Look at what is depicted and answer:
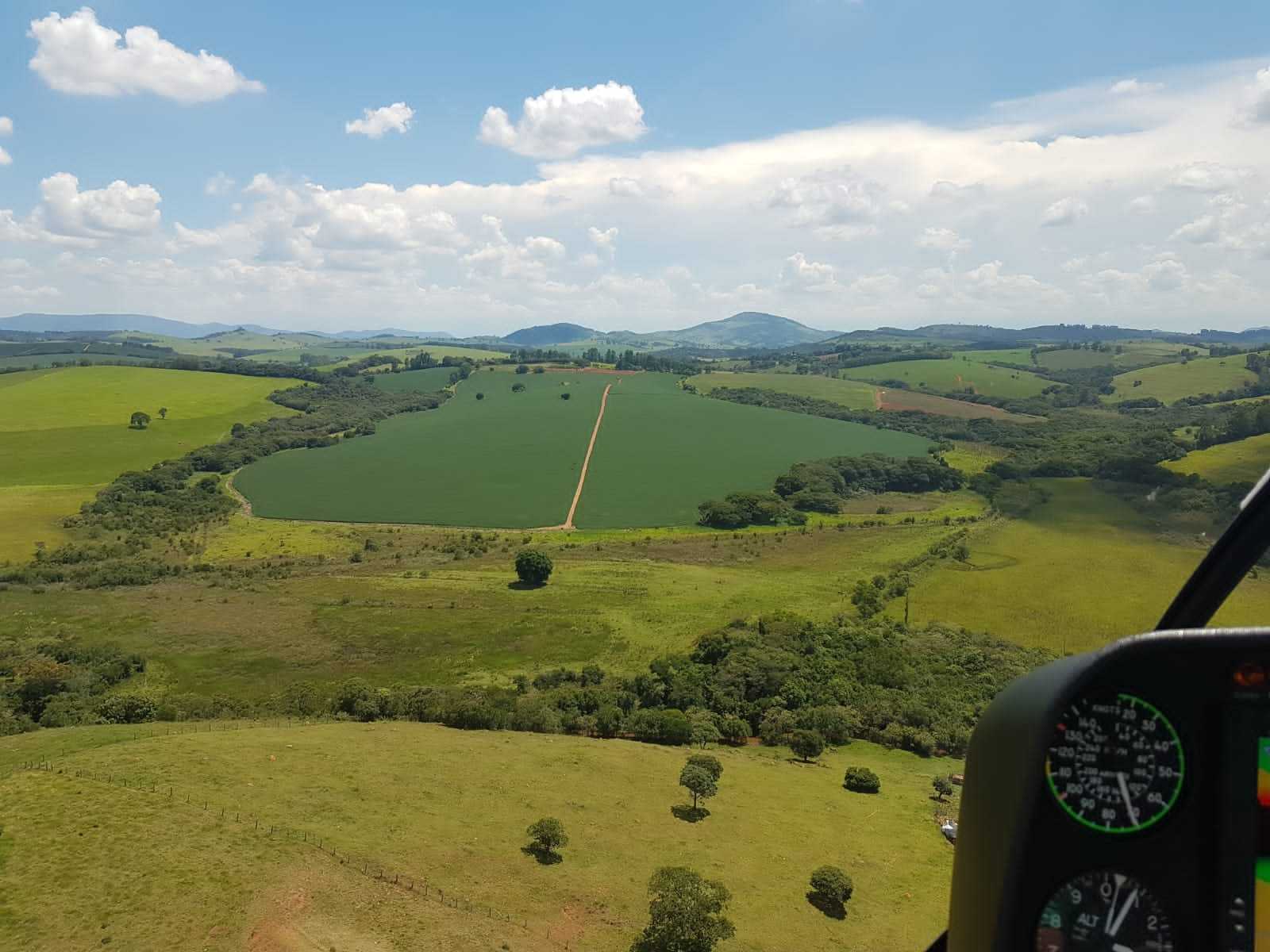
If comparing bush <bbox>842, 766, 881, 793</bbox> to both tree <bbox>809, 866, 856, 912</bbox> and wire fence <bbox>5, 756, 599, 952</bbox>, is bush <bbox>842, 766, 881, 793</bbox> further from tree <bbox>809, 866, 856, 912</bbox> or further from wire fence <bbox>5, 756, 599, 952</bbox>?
wire fence <bbox>5, 756, 599, 952</bbox>

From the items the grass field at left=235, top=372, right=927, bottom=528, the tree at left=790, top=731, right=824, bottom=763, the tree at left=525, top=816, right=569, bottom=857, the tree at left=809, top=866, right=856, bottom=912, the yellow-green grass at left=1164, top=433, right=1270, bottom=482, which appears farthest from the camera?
the grass field at left=235, top=372, right=927, bottom=528

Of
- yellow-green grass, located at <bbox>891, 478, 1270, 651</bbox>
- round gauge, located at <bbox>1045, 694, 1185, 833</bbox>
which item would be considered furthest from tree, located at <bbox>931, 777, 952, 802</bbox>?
round gauge, located at <bbox>1045, 694, 1185, 833</bbox>

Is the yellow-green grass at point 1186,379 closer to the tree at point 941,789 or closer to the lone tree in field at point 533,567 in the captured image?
the lone tree in field at point 533,567

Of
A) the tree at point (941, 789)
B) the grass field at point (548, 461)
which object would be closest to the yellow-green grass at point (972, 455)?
the grass field at point (548, 461)

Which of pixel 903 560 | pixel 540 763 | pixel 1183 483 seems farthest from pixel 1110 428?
pixel 540 763

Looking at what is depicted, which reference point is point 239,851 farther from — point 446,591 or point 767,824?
point 446,591

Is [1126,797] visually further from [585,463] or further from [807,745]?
[585,463]

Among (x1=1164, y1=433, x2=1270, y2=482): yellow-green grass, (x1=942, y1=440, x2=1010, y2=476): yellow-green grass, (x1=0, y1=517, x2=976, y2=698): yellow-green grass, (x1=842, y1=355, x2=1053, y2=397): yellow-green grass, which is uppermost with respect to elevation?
(x1=842, y1=355, x2=1053, y2=397): yellow-green grass
